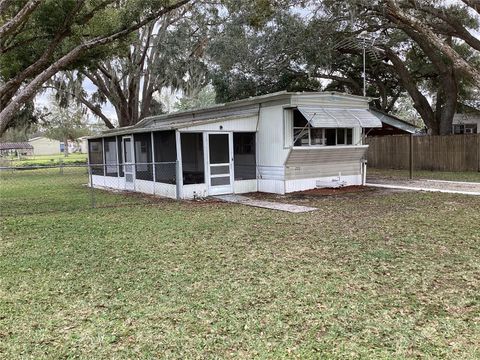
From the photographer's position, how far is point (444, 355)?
3.20 metres

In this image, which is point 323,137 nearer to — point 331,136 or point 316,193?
point 331,136

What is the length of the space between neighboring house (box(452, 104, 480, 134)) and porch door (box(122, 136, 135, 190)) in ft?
71.8

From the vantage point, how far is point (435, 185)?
14.4m

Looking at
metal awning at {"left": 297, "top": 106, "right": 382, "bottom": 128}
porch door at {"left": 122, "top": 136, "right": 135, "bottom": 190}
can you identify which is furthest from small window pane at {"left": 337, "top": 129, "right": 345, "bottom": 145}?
porch door at {"left": 122, "top": 136, "right": 135, "bottom": 190}

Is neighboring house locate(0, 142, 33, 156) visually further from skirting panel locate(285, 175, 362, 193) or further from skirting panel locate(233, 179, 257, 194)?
skirting panel locate(285, 175, 362, 193)

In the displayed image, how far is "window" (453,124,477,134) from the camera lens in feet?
94.3

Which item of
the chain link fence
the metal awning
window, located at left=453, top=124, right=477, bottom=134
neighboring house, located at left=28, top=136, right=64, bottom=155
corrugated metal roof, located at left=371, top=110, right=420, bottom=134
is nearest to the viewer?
the chain link fence

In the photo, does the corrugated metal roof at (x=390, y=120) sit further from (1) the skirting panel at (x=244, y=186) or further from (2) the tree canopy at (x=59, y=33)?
(2) the tree canopy at (x=59, y=33)

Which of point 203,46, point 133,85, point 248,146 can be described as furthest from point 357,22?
point 133,85

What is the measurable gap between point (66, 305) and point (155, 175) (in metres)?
9.48

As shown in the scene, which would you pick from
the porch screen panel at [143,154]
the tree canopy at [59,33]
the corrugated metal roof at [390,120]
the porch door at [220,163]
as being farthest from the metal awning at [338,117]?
the porch screen panel at [143,154]

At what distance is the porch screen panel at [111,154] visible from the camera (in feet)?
53.5

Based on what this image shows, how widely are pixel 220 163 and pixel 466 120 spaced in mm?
22344

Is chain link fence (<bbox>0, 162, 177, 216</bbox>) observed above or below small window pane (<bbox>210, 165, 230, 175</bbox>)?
below
